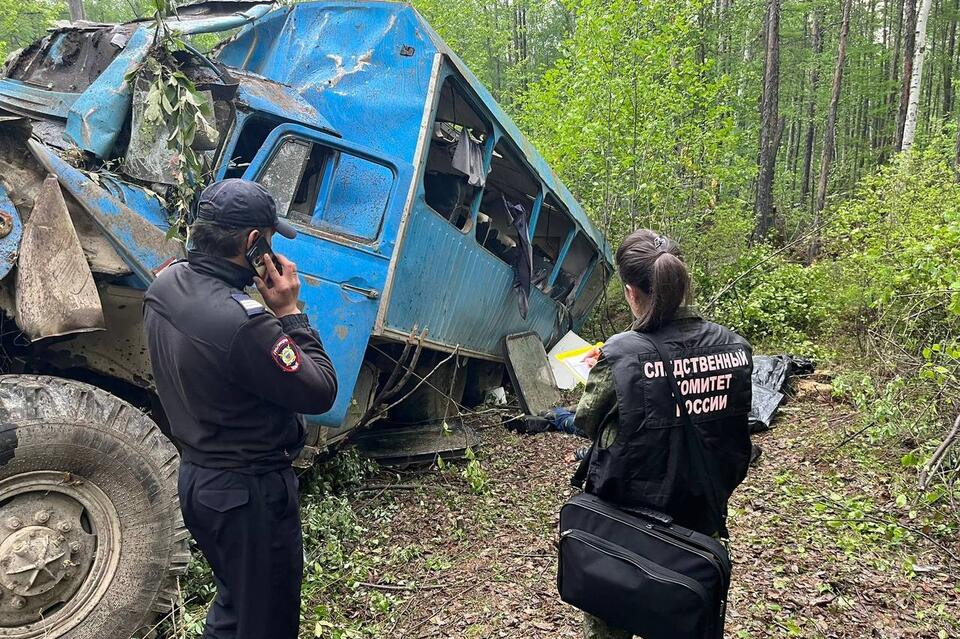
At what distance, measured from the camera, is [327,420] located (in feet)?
12.4

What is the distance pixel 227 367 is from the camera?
71.2 inches

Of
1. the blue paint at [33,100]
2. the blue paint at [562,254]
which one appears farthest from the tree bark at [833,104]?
the blue paint at [33,100]

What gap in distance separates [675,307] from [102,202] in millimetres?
2747

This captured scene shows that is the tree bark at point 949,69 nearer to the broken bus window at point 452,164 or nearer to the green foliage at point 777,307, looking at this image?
the green foliage at point 777,307

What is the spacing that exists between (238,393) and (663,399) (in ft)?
4.20

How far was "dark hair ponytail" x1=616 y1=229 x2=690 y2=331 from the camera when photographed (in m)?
1.87

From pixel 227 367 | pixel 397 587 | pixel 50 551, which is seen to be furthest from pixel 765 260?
pixel 50 551

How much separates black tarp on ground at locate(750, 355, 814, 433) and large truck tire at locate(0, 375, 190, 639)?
481cm

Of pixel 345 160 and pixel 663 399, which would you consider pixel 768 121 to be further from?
pixel 663 399

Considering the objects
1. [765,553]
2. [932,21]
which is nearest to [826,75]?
[932,21]

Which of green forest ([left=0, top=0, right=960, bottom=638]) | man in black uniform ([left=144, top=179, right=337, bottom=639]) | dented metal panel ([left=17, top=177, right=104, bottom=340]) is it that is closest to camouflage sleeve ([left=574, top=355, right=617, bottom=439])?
man in black uniform ([left=144, top=179, right=337, bottom=639])

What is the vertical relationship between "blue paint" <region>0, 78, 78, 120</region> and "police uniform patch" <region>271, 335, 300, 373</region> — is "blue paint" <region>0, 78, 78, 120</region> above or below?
above

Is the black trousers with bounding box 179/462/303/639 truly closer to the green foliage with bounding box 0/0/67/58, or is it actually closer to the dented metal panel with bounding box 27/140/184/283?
the dented metal panel with bounding box 27/140/184/283

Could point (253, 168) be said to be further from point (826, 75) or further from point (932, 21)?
point (932, 21)
